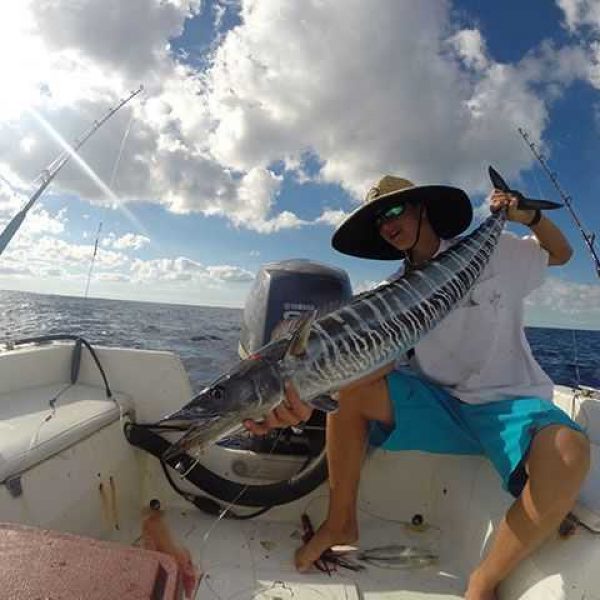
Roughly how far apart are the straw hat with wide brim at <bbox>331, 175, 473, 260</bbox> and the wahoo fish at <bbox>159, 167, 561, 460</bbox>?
34cm

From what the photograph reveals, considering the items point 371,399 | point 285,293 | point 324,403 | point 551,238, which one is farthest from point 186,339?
point 324,403

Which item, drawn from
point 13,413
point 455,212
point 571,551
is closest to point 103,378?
point 13,413

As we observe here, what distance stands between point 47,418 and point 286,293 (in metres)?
1.50

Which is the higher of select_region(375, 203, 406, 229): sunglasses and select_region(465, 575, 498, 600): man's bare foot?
select_region(375, 203, 406, 229): sunglasses

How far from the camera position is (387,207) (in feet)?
8.52

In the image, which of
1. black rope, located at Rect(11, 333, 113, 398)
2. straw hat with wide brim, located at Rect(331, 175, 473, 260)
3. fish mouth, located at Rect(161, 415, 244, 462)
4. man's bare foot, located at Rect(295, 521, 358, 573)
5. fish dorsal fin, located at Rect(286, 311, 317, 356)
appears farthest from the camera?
black rope, located at Rect(11, 333, 113, 398)

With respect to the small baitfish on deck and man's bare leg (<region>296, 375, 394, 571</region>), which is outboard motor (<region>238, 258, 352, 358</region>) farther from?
the small baitfish on deck

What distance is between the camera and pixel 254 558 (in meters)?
2.49

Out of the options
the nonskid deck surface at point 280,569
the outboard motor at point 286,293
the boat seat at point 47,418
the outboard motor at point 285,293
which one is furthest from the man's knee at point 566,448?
the boat seat at point 47,418

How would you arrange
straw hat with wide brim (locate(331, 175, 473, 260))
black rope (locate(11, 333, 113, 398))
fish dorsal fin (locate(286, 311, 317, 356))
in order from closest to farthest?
1. fish dorsal fin (locate(286, 311, 317, 356))
2. straw hat with wide brim (locate(331, 175, 473, 260))
3. black rope (locate(11, 333, 113, 398))

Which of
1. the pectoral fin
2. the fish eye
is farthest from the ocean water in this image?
the fish eye

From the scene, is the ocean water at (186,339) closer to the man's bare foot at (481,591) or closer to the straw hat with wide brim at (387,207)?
the straw hat with wide brim at (387,207)

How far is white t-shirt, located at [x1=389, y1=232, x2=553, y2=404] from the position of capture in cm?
243

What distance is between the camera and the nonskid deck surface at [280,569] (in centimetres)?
225
